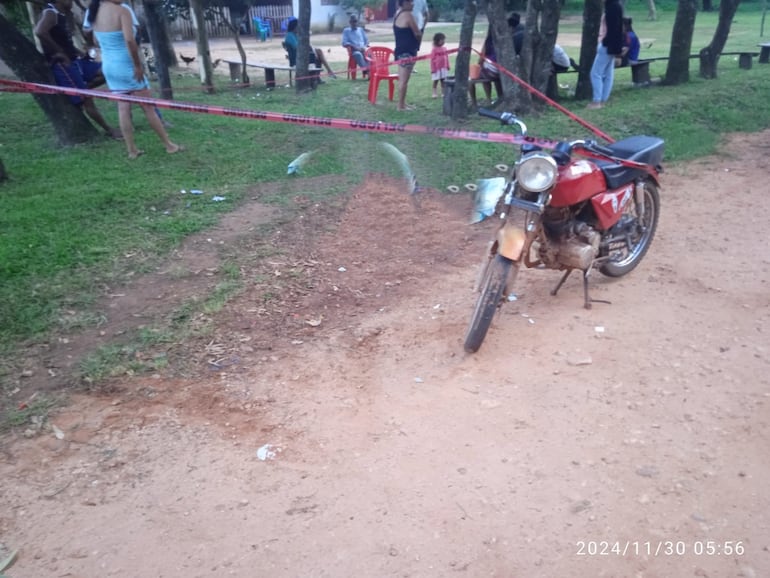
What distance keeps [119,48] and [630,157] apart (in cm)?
530

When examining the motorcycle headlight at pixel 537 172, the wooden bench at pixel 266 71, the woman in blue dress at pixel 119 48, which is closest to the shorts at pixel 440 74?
the wooden bench at pixel 266 71

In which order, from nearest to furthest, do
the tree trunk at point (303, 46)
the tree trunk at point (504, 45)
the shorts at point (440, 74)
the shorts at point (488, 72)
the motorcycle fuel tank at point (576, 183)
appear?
the motorcycle fuel tank at point (576, 183) → the tree trunk at point (504, 45) → the shorts at point (488, 72) → the shorts at point (440, 74) → the tree trunk at point (303, 46)

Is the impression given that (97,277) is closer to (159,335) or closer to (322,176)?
(159,335)

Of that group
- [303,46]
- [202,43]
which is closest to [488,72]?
[303,46]

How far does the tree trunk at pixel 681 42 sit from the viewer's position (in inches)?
430

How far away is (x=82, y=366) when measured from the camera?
12.2 feet

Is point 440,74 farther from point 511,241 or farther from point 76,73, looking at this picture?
point 511,241

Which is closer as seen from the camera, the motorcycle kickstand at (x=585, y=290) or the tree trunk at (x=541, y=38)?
the motorcycle kickstand at (x=585, y=290)

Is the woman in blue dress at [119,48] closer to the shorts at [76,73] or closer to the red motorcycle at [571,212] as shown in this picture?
the shorts at [76,73]

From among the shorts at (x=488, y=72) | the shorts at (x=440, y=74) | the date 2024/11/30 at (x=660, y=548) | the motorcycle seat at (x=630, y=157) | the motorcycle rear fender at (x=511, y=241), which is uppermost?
the motorcycle seat at (x=630, y=157)

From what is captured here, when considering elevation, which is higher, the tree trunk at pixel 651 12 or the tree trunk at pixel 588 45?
the tree trunk at pixel 588 45

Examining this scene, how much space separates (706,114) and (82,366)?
8534 mm

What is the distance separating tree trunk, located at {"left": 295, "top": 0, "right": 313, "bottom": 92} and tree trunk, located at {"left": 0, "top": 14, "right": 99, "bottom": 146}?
4.99m

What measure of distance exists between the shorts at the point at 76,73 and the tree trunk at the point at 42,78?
17cm
